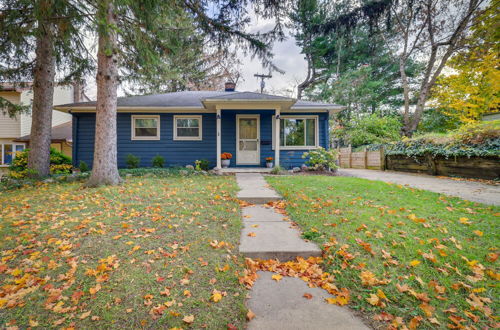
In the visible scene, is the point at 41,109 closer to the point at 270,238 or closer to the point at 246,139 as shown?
the point at 246,139

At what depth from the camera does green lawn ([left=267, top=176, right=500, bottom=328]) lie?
66.2 inches

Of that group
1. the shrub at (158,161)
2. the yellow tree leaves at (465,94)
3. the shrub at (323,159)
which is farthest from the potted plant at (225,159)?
the yellow tree leaves at (465,94)

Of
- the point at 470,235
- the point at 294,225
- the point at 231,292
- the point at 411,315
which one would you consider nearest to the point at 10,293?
the point at 231,292

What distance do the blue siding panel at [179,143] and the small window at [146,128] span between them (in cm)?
18

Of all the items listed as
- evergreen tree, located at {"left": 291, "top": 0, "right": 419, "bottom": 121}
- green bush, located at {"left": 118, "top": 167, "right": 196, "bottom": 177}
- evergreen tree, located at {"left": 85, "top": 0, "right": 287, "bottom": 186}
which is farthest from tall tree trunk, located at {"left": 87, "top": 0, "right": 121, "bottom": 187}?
evergreen tree, located at {"left": 291, "top": 0, "right": 419, "bottom": 121}

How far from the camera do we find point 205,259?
89.7 inches

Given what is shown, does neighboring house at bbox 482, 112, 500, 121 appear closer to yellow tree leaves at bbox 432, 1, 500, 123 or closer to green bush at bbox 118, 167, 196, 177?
yellow tree leaves at bbox 432, 1, 500, 123

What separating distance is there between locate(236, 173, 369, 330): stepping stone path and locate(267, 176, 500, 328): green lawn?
195mm

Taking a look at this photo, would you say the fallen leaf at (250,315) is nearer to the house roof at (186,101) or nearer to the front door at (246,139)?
the house roof at (186,101)

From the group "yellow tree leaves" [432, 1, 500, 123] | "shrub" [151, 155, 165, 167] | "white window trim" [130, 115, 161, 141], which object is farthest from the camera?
"yellow tree leaves" [432, 1, 500, 123]

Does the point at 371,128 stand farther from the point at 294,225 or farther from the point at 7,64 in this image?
the point at 7,64

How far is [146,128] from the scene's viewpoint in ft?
32.8

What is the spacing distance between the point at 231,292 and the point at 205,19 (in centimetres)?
547

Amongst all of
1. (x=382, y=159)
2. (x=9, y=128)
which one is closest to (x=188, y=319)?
(x=382, y=159)
